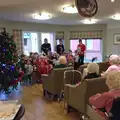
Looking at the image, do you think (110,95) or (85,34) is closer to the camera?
(110,95)

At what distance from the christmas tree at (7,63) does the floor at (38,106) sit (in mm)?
476

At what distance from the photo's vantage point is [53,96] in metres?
4.43

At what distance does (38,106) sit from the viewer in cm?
395

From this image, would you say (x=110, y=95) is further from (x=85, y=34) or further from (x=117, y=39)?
(x=85, y=34)

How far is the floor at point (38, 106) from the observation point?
3.38 meters

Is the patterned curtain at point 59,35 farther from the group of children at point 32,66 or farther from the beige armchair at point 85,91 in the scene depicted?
the beige armchair at point 85,91

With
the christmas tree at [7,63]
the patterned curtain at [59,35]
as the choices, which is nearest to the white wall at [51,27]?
the patterned curtain at [59,35]

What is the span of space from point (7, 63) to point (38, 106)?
1271mm

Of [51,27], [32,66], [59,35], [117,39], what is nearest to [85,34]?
[59,35]

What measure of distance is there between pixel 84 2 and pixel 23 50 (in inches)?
199

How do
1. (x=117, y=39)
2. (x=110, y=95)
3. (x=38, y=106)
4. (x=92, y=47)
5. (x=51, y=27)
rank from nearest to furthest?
(x=110, y=95)
(x=38, y=106)
(x=117, y=39)
(x=51, y=27)
(x=92, y=47)

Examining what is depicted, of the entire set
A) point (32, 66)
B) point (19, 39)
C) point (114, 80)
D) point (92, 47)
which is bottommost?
point (32, 66)

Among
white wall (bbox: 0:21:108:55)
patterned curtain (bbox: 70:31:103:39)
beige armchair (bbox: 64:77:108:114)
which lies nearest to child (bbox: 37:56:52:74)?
beige armchair (bbox: 64:77:108:114)

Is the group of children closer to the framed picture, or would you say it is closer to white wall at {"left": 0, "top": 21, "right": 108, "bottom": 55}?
white wall at {"left": 0, "top": 21, "right": 108, "bottom": 55}
